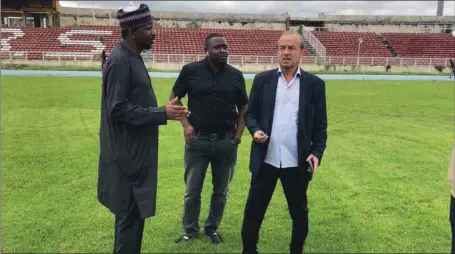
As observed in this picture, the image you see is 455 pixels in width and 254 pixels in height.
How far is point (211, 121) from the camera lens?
375 centimetres

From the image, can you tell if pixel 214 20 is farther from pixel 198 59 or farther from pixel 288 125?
pixel 288 125

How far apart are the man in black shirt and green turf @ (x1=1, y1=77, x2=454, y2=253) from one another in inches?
19.2

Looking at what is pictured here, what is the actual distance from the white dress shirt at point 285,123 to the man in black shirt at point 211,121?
0.55 meters

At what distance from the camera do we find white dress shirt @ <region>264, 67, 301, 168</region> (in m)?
3.39

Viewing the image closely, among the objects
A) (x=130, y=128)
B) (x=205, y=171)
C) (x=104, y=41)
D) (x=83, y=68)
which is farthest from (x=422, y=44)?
(x=130, y=128)

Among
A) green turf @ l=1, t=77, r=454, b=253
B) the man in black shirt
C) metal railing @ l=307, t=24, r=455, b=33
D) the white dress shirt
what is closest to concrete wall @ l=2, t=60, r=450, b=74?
A: metal railing @ l=307, t=24, r=455, b=33

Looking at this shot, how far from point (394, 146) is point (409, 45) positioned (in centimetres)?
3526

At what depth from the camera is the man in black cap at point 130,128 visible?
8.48 ft

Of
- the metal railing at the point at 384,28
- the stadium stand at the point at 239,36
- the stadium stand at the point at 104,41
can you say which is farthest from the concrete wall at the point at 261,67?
the metal railing at the point at 384,28

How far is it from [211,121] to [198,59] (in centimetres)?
2667

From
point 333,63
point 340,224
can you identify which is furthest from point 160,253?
point 333,63

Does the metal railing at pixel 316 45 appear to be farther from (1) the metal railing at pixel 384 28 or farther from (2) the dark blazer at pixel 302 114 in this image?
(2) the dark blazer at pixel 302 114

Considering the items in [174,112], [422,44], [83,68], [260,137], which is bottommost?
[83,68]

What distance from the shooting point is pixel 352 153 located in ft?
24.9
